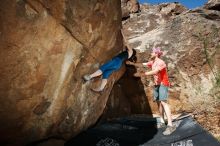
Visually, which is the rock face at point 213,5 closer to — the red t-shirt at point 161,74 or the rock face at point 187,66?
the rock face at point 187,66

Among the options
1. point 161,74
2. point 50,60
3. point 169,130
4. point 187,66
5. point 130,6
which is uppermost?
point 50,60

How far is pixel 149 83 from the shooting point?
10648 mm

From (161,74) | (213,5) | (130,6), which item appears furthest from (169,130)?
(130,6)

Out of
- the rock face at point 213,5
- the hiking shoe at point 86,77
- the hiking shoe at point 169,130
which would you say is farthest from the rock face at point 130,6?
the hiking shoe at point 169,130

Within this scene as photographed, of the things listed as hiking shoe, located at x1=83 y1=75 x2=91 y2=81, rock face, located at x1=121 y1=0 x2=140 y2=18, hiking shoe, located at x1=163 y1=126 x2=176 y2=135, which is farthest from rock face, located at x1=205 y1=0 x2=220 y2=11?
hiking shoe, located at x1=83 y1=75 x2=91 y2=81

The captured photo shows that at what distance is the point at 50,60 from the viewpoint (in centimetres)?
667

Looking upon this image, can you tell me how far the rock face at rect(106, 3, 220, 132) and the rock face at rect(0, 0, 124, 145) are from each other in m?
2.40

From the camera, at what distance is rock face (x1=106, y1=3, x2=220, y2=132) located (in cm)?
1006

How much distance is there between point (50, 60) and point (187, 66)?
5220 millimetres

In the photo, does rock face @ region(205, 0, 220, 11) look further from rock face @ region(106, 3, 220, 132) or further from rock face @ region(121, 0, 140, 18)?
rock face @ region(121, 0, 140, 18)

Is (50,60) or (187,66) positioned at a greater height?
(50,60)

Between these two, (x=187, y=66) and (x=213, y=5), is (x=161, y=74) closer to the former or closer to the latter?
(x=187, y=66)

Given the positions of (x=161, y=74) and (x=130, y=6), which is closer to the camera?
(x=161, y=74)

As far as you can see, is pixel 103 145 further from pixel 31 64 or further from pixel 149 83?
pixel 149 83
